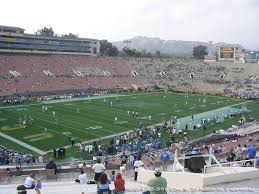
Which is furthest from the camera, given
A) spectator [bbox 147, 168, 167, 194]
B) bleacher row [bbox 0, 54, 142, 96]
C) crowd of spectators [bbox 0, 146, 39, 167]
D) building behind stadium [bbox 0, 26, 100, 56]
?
building behind stadium [bbox 0, 26, 100, 56]

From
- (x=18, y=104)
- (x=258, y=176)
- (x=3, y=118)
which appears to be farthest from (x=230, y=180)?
(x=18, y=104)

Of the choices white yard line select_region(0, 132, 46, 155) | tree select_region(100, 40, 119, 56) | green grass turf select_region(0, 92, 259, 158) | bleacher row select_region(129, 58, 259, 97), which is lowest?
white yard line select_region(0, 132, 46, 155)

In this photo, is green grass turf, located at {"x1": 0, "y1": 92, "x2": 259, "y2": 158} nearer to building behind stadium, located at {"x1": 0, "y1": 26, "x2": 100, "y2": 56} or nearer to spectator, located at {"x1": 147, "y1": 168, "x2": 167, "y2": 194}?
spectator, located at {"x1": 147, "y1": 168, "x2": 167, "y2": 194}

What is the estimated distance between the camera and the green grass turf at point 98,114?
1212 inches

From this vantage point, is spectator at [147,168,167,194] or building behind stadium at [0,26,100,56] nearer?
spectator at [147,168,167,194]

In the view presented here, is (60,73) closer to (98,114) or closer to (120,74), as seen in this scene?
(120,74)

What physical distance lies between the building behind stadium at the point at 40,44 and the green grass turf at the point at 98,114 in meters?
25.2

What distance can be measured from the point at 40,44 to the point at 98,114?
38.0 metres

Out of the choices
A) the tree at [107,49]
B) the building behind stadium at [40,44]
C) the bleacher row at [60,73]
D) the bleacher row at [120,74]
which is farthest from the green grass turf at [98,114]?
the tree at [107,49]

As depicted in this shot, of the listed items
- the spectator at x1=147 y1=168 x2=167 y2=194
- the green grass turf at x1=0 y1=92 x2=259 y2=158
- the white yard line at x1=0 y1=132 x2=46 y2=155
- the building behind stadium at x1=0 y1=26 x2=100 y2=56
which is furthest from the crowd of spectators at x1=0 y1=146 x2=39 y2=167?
the building behind stadium at x1=0 y1=26 x2=100 y2=56

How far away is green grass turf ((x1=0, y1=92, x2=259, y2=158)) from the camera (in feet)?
101

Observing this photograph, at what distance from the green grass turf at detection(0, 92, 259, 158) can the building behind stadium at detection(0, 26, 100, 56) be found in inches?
990

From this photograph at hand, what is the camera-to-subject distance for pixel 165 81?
7062cm

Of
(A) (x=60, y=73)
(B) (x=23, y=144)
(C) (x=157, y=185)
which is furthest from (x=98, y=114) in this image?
(C) (x=157, y=185)
